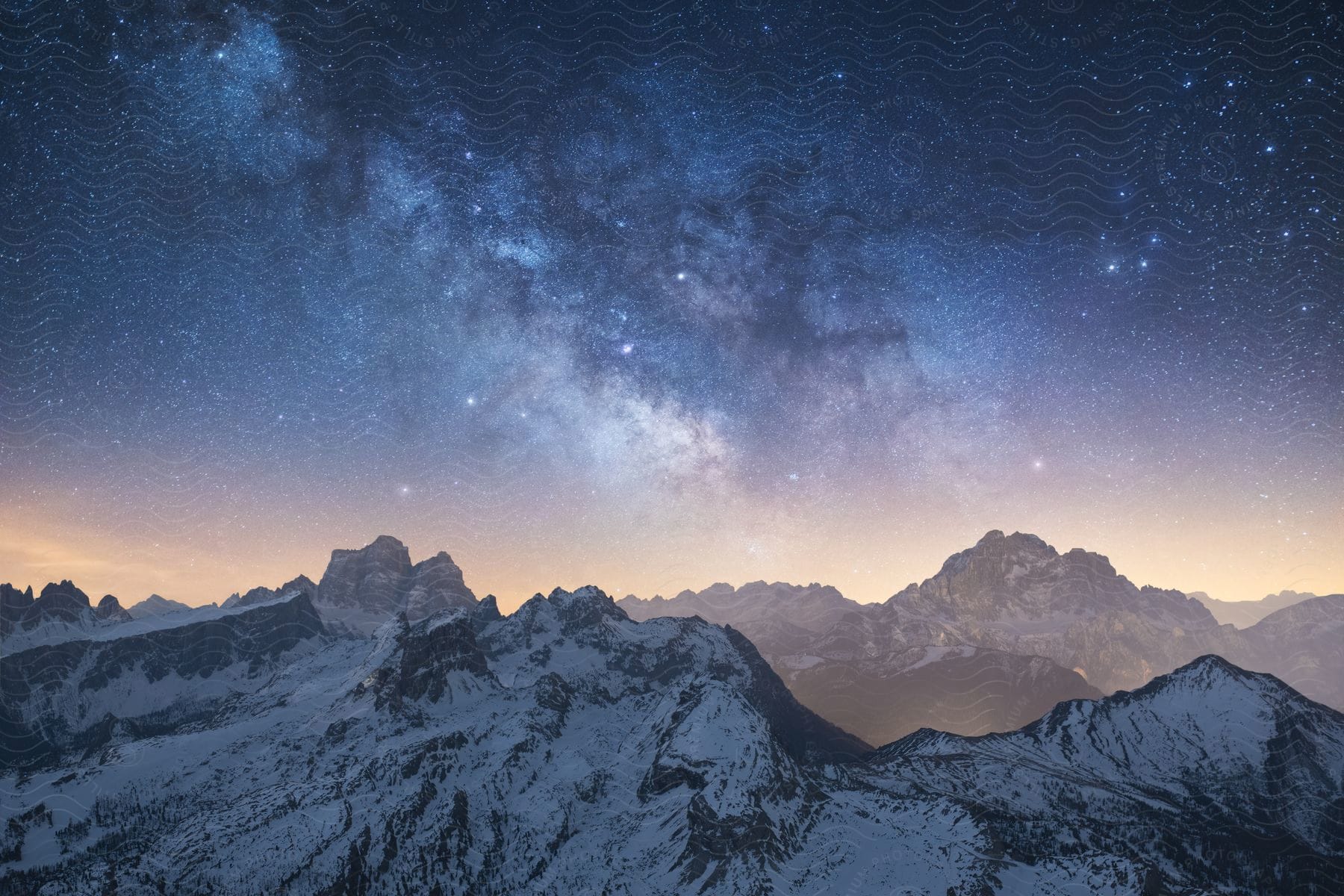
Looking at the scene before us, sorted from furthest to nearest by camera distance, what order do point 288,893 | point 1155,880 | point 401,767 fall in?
1. point 401,767
2. point 288,893
3. point 1155,880

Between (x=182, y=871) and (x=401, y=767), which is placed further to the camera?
(x=401, y=767)

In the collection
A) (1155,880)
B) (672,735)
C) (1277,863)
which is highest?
(672,735)

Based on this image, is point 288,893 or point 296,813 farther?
point 296,813

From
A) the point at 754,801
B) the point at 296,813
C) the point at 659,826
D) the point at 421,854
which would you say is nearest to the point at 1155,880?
the point at 754,801

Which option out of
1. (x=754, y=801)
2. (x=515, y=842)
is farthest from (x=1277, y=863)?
(x=515, y=842)

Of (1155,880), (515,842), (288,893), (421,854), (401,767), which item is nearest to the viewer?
(1155,880)

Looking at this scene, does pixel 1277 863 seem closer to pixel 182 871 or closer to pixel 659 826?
pixel 659 826

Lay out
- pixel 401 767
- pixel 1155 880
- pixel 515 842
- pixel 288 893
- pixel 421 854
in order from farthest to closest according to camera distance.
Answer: pixel 401 767 → pixel 515 842 → pixel 421 854 → pixel 288 893 → pixel 1155 880

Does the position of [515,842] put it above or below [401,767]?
below

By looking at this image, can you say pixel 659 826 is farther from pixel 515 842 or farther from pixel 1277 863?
pixel 1277 863
